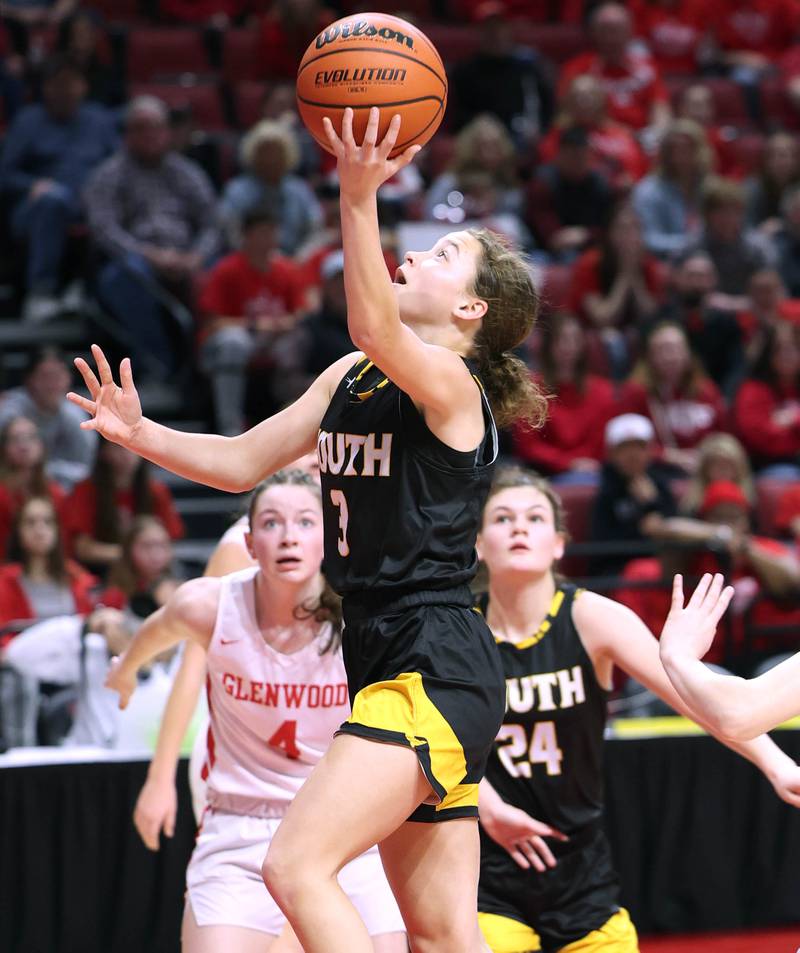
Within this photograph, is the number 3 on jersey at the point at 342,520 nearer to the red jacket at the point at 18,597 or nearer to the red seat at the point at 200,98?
the red jacket at the point at 18,597

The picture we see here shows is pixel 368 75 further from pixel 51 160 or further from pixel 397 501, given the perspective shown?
pixel 51 160

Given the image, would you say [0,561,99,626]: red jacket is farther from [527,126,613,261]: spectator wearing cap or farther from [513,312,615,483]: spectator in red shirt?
[527,126,613,261]: spectator wearing cap

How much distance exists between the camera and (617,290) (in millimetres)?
8773

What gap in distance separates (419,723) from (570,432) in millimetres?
5463

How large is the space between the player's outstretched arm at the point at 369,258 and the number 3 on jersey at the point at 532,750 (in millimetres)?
1390

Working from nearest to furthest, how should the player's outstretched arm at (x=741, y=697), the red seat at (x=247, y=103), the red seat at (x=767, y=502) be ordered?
the player's outstretched arm at (x=741, y=697)
the red seat at (x=767, y=502)
the red seat at (x=247, y=103)

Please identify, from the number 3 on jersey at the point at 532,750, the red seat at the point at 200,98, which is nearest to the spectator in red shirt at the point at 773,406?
the red seat at the point at 200,98

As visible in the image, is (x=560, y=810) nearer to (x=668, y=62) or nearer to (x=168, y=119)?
(x=168, y=119)

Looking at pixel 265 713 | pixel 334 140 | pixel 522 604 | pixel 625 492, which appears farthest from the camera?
pixel 625 492

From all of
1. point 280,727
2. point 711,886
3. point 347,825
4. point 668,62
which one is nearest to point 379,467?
point 347,825

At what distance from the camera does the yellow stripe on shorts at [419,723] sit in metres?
2.74

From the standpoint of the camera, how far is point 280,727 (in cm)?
364

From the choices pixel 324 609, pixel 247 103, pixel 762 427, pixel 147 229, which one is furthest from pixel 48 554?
pixel 247 103

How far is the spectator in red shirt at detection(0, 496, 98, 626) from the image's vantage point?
655 centimetres
